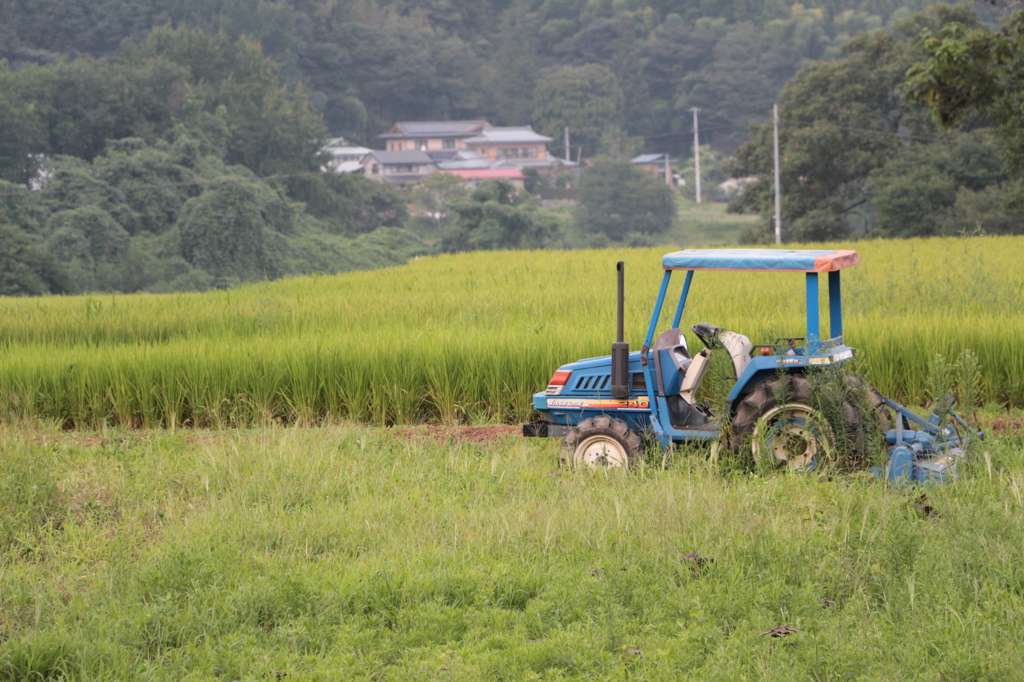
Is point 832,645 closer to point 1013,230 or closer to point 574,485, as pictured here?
point 574,485

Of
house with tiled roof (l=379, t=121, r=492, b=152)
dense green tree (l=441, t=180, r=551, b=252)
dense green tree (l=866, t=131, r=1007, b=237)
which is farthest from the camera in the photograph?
house with tiled roof (l=379, t=121, r=492, b=152)

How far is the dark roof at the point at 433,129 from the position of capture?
82875mm

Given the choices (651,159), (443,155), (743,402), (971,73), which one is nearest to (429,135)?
(443,155)

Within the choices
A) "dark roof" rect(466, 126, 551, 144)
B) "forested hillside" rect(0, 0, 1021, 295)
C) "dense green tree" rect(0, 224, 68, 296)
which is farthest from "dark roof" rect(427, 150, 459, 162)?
"dense green tree" rect(0, 224, 68, 296)

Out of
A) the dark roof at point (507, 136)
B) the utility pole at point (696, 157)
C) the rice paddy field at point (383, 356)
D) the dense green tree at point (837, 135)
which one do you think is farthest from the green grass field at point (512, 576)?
the dark roof at point (507, 136)

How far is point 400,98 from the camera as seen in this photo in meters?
86.4

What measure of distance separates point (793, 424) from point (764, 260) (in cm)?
102

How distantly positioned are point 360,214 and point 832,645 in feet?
197

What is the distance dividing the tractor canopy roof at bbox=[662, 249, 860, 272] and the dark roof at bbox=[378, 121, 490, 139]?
78.1m

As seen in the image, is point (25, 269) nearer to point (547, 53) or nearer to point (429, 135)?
point (429, 135)

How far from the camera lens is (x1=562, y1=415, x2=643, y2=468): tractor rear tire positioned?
6676 millimetres

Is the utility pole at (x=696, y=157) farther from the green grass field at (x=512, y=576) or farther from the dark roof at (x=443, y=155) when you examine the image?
the green grass field at (x=512, y=576)

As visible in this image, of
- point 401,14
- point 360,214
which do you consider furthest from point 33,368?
point 401,14

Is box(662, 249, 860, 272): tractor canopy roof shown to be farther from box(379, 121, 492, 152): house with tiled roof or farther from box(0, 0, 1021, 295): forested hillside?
box(379, 121, 492, 152): house with tiled roof
